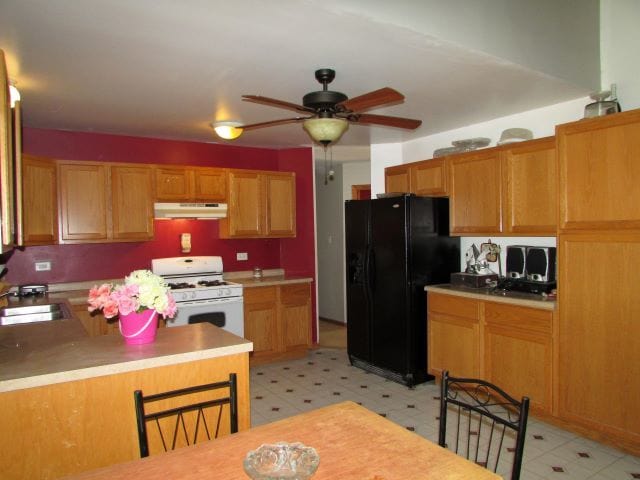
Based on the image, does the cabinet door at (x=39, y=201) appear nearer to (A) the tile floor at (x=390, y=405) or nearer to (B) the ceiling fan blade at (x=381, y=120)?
(A) the tile floor at (x=390, y=405)

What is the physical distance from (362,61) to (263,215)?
2.65 metres

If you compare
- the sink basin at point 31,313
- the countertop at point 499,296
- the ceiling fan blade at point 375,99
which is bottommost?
the sink basin at point 31,313

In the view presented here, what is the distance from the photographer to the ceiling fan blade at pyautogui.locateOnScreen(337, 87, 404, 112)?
2190mm

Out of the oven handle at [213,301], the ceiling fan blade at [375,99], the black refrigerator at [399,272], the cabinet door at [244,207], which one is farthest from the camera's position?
the cabinet door at [244,207]

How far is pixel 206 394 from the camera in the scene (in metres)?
2.21

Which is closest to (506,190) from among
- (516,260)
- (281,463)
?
(516,260)

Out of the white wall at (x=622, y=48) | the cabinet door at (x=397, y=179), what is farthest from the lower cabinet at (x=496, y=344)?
the white wall at (x=622, y=48)

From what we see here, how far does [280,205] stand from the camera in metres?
5.14

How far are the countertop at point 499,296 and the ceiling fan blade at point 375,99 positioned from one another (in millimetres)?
1790

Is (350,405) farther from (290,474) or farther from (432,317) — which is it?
(432,317)

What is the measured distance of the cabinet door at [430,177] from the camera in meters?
4.13

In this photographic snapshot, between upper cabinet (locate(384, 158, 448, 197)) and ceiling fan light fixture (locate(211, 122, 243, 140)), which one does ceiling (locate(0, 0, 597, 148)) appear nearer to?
ceiling fan light fixture (locate(211, 122, 243, 140))

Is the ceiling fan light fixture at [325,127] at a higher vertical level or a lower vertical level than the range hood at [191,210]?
higher

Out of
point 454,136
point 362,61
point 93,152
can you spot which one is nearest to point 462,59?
point 362,61
